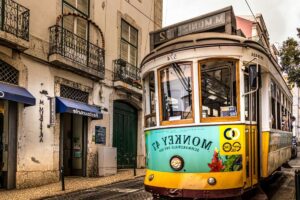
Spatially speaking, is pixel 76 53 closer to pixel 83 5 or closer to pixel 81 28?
pixel 81 28

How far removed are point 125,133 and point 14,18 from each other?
8.55m

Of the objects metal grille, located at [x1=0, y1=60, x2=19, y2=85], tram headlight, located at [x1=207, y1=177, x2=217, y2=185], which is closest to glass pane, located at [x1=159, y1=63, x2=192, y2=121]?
tram headlight, located at [x1=207, y1=177, x2=217, y2=185]

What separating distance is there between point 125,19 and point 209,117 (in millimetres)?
13152

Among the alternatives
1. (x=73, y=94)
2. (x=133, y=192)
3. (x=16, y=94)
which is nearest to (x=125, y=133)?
(x=73, y=94)

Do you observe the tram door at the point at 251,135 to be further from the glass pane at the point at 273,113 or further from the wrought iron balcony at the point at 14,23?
the wrought iron balcony at the point at 14,23

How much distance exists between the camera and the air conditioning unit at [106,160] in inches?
619

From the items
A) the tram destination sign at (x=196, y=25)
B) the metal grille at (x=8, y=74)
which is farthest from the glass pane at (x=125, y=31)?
the tram destination sign at (x=196, y=25)

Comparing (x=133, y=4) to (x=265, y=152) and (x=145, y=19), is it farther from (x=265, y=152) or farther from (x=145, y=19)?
(x=265, y=152)

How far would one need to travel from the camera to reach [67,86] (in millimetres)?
14641

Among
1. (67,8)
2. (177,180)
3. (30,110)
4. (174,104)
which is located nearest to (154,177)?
(177,180)

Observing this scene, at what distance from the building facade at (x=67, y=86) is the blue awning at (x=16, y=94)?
33mm

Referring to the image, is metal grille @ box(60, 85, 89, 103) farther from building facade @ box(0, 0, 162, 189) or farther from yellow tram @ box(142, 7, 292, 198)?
yellow tram @ box(142, 7, 292, 198)

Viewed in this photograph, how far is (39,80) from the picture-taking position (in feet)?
43.2

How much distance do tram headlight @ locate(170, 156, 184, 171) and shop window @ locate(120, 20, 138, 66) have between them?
1253cm
